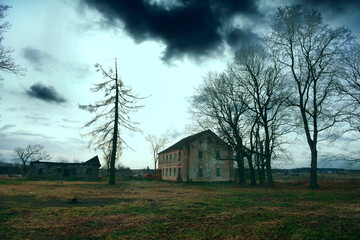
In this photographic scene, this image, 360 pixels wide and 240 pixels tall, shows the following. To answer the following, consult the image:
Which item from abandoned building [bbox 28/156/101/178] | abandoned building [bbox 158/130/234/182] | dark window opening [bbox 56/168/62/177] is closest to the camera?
abandoned building [bbox 158/130/234/182]

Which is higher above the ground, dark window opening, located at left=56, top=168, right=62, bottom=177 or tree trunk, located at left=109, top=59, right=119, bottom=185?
tree trunk, located at left=109, top=59, right=119, bottom=185

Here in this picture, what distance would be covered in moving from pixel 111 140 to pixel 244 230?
71.9 feet

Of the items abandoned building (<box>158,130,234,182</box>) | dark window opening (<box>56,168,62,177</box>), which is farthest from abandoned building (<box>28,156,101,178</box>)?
abandoned building (<box>158,130,234,182</box>)

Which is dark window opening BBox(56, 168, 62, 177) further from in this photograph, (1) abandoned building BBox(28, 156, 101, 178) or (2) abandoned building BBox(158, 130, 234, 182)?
(2) abandoned building BBox(158, 130, 234, 182)

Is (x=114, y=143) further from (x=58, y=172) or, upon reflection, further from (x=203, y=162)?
(x=58, y=172)

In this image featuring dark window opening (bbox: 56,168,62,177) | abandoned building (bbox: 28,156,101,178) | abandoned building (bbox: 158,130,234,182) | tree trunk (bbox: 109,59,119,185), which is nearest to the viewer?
tree trunk (bbox: 109,59,119,185)

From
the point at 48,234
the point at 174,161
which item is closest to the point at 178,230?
the point at 48,234

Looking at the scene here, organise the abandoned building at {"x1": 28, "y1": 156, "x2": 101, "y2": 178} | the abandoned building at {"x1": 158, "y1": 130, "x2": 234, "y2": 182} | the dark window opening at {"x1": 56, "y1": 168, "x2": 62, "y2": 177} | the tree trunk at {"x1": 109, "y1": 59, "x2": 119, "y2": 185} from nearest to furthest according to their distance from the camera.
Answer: the tree trunk at {"x1": 109, "y1": 59, "x2": 119, "y2": 185}
the abandoned building at {"x1": 158, "y1": 130, "x2": 234, "y2": 182}
the abandoned building at {"x1": 28, "y1": 156, "x2": 101, "y2": 178}
the dark window opening at {"x1": 56, "y1": 168, "x2": 62, "y2": 177}

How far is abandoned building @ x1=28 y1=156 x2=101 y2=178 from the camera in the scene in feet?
157

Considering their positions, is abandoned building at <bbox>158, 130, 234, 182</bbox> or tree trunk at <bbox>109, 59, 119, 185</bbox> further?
abandoned building at <bbox>158, 130, 234, 182</bbox>

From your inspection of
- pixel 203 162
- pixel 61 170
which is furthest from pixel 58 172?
pixel 203 162

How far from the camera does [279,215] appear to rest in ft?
26.2

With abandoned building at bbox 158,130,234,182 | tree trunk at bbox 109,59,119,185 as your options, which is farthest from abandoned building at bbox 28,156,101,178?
tree trunk at bbox 109,59,119,185

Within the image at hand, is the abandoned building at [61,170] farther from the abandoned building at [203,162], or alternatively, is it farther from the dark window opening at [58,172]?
the abandoned building at [203,162]
